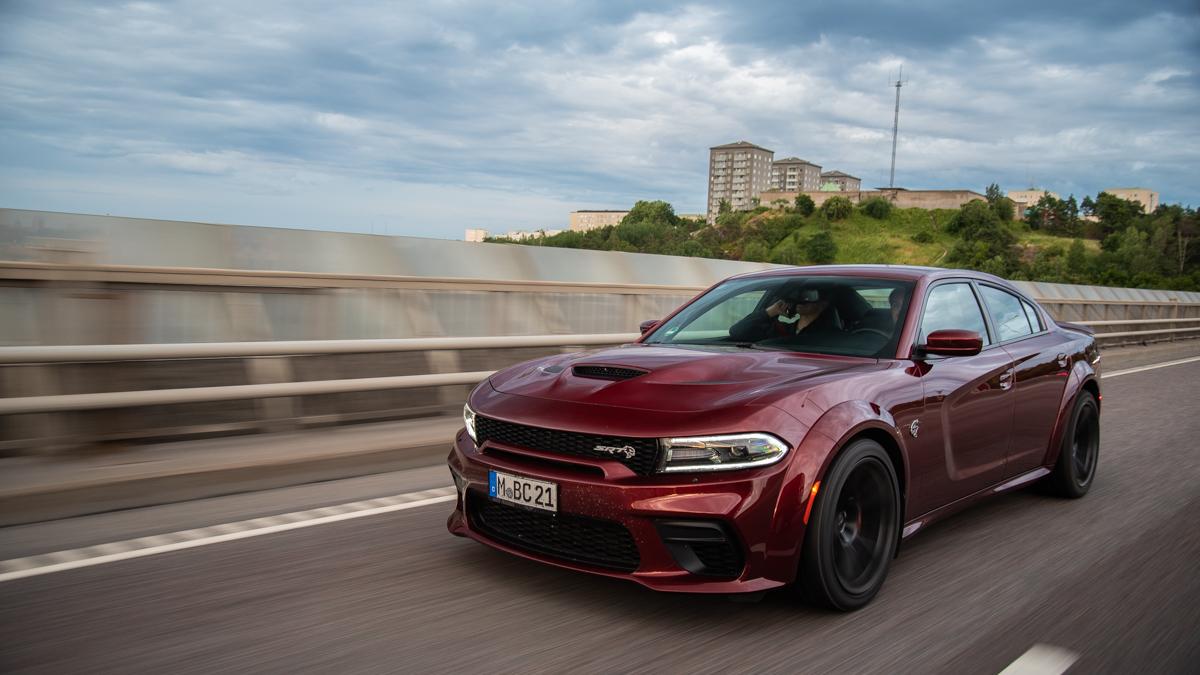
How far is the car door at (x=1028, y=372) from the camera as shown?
5355 mm

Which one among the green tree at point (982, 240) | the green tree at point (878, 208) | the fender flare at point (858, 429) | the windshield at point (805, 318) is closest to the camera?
the fender flare at point (858, 429)

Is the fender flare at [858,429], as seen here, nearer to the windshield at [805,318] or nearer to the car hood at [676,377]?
the car hood at [676,377]

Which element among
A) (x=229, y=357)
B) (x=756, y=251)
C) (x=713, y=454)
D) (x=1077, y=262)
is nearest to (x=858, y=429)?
(x=713, y=454)

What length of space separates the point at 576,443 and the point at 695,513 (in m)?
0.52

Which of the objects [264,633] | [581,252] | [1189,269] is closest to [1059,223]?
[1189,269]

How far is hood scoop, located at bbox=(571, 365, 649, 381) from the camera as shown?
4.00 metres

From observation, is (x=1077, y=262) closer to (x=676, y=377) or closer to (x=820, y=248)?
(x=820, y=248)

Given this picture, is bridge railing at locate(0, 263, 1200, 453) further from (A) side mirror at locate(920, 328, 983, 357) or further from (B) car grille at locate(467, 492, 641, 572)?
(A) side mirror at locate(920, 328, 983, 357)

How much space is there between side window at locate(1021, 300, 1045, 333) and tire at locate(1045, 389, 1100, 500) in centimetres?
51

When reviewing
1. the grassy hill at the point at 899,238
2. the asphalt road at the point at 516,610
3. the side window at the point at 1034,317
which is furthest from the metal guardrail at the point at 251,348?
the grassy hill at the point at 899,238

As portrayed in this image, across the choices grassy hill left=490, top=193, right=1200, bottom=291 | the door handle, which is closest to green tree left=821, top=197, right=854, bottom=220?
grassy hill left=490, top=193, right=1200, bottom=291

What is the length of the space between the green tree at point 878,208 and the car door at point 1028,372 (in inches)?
6017

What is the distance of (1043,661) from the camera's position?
11.4ft

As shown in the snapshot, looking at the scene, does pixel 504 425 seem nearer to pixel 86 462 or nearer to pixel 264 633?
A: pixel 264 633
